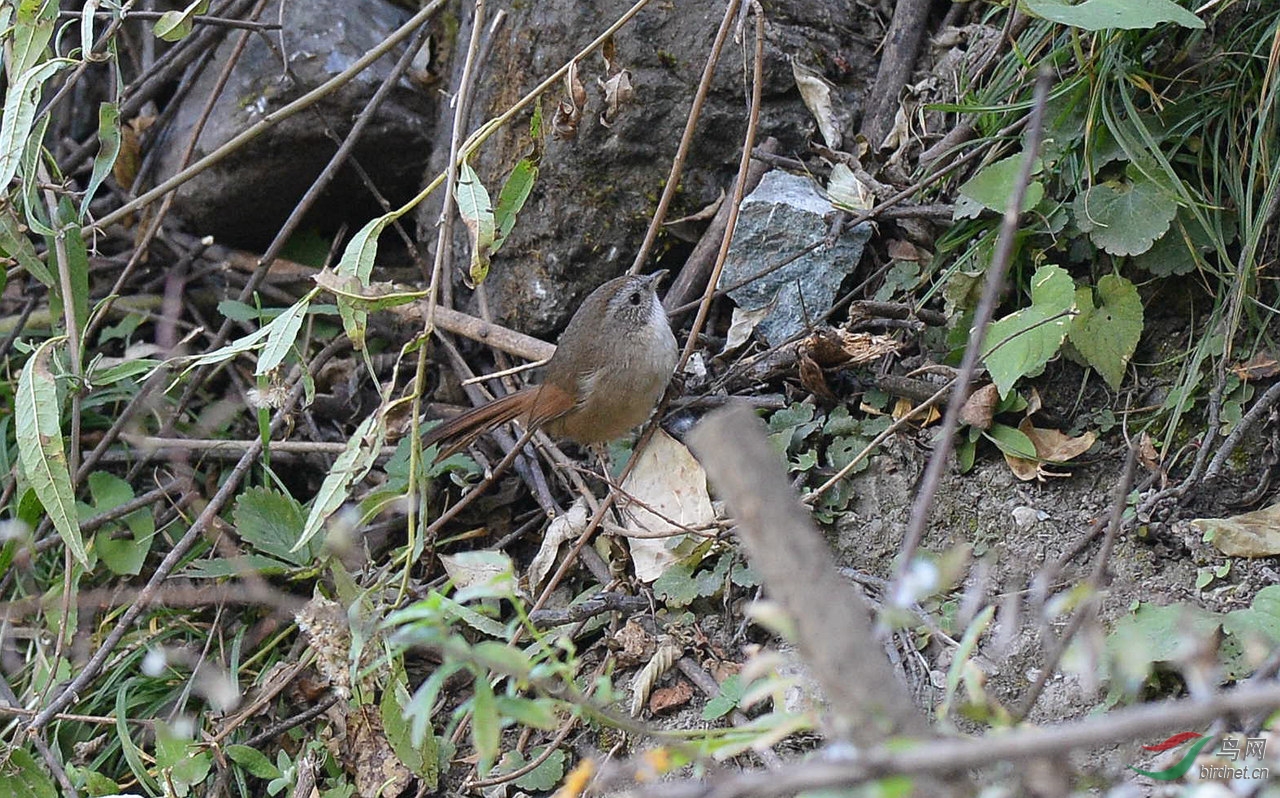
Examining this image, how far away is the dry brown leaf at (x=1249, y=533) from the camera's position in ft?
9.35

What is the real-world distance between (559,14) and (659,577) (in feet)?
7.12

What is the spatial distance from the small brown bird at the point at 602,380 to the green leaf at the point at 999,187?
109 cm

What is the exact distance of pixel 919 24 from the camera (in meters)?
4.21

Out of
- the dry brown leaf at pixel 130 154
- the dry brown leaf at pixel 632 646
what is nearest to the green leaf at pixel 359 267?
the dry brown leaf at pixel 632 646

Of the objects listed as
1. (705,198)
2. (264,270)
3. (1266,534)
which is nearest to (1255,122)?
(1266,534)

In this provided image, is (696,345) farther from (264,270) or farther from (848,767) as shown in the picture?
(848,767)

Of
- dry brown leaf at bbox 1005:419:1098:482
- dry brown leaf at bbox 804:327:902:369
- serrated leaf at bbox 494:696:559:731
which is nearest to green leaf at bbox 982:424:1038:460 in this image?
dry brown leaf at bbox 1005:419:1098:482

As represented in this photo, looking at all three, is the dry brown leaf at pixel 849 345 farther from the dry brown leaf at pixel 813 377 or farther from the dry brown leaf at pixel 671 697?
the dry brown leaf at pixel 671 697

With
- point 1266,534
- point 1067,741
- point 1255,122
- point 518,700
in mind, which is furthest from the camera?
point 1255,122

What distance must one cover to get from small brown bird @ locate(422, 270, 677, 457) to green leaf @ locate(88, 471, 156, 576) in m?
1.15

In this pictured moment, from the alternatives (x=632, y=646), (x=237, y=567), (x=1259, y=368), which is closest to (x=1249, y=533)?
(x=1259, y=368)

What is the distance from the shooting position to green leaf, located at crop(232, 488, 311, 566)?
3.82 m

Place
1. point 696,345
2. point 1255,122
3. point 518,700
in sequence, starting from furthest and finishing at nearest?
1. point 696,345
2. point 1255,122
3. point 518,700

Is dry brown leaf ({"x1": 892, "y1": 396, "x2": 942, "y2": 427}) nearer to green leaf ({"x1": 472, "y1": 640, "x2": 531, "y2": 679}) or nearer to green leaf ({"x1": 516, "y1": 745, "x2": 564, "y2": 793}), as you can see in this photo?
green leaf ({"x1": 516, "y1": 745, "x2": 564, "y2": 793})
